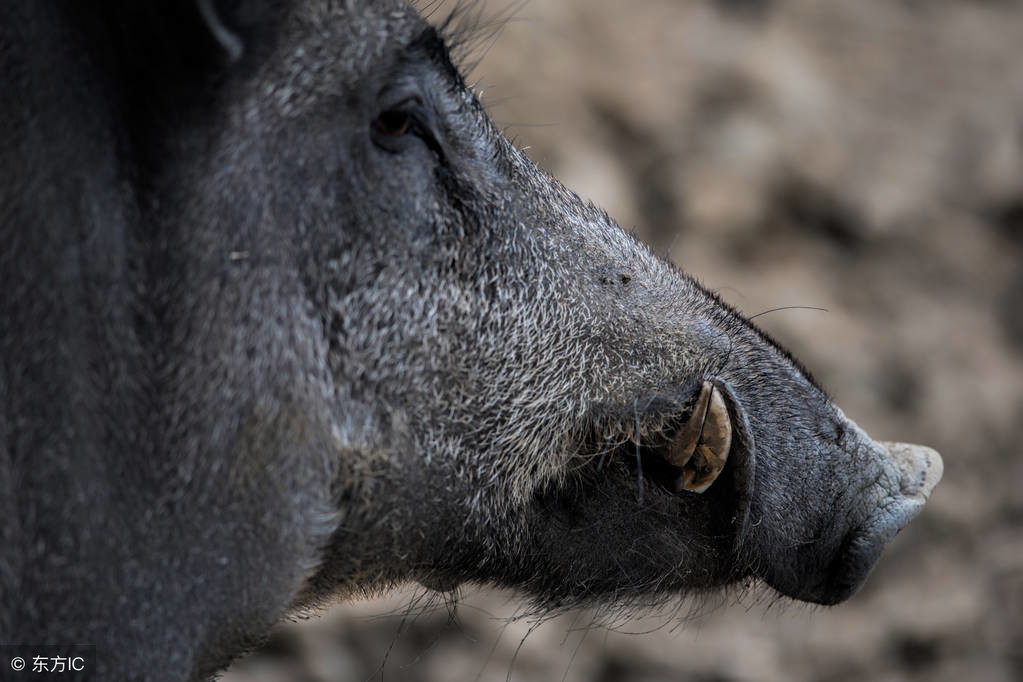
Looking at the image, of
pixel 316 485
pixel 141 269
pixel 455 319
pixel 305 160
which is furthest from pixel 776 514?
pixel 141 269

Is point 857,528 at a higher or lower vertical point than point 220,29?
lower

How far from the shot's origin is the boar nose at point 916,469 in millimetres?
2264

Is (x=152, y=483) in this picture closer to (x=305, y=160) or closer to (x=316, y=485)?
(x=316, y=485)

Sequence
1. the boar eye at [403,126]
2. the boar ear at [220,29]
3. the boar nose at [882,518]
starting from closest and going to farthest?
1. the boar ear at [220,29]
2. the boar eye at [403,126]
3. the boar nose at [882,518]

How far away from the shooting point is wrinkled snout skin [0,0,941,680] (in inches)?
66.3

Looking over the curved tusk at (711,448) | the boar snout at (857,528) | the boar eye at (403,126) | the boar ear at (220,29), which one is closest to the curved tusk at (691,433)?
the curved tusk at (711,448)

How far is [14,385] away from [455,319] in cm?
68

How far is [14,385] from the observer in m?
1.68

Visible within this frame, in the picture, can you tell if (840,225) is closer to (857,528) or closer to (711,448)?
(857,528)

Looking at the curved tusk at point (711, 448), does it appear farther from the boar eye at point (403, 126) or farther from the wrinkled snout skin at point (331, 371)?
the boar eye at point (403, 126)

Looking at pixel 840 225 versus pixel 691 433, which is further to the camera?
pixel 840 225

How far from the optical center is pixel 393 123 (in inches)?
75.3

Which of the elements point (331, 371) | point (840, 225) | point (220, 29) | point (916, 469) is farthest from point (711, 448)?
point (840, 225)

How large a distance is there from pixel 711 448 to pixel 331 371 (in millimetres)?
679
